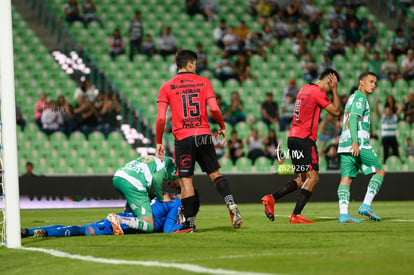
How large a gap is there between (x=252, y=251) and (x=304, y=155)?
158 inches

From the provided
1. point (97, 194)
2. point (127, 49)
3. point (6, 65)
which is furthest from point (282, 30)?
point (6, 65)

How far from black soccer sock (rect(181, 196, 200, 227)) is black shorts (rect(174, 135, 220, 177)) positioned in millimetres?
278

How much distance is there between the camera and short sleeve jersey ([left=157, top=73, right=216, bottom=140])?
8.31m

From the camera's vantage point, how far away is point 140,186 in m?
8.32

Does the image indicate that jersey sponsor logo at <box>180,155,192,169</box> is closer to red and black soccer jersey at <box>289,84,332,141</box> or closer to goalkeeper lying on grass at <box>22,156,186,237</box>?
goalkeeper lying on grass at <box>22,156,186,237</box>

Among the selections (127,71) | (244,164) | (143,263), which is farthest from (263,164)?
(143,263)

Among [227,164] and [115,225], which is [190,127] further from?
[227,164]

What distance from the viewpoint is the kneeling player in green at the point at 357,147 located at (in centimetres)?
959

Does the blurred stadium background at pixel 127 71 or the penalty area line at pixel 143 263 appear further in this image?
the blurred stadium background at pixel 127 71

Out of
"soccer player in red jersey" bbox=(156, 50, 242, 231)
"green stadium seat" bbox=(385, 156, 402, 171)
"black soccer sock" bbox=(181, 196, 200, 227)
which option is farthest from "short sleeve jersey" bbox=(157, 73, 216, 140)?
"green stadium seat" bbox=(385, 156, 402, 171)

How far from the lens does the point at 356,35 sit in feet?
77.9

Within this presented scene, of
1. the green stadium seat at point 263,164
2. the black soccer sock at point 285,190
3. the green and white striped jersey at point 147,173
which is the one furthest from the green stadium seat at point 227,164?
the green and white striped jersey at point 147,173

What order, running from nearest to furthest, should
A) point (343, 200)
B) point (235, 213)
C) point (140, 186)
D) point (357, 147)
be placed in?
1. point (235, 213)
2. point (140, 186)
3. point (357, 147)
4. point (343, 200)

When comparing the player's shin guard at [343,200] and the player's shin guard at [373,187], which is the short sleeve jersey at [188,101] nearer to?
the player's shin guard at [343,200]
